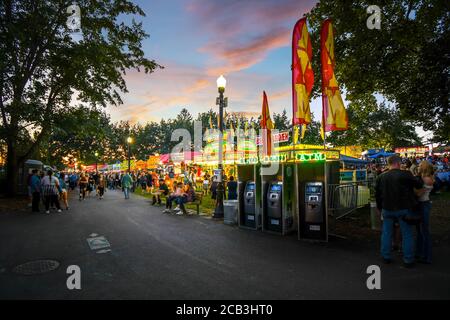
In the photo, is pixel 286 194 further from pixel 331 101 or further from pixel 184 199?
pixel 184 199

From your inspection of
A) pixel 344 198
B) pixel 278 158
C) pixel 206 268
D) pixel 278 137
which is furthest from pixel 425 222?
pixel 278 137

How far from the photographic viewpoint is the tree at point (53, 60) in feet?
53.4

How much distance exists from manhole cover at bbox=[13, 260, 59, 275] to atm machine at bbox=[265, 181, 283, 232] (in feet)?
17.7

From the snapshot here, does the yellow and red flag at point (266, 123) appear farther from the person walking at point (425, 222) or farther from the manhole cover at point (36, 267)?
the manhole cover at point (36, 267)

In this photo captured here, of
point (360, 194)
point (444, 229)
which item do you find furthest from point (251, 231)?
point (360, 194)

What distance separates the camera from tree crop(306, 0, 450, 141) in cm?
1059

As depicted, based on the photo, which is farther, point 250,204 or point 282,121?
point 282,121

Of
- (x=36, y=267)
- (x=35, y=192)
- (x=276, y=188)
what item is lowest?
(x=36, y=267)

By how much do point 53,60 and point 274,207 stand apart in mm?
17618

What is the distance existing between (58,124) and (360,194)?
60.1 feet

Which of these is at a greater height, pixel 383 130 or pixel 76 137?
pixel 383 130

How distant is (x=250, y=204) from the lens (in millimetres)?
8750

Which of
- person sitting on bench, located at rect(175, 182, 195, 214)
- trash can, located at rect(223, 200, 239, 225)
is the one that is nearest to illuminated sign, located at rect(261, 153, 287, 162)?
trash can, located at rect(223, 200, 239, 225)

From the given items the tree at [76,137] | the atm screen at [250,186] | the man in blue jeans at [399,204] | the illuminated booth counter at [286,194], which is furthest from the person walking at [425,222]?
the tree at [76,137]
